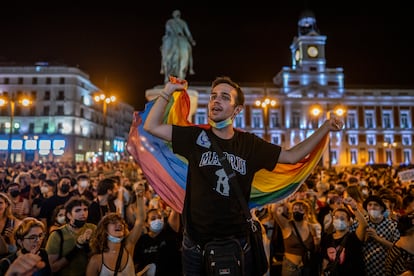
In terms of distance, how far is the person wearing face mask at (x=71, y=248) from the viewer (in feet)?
14.3

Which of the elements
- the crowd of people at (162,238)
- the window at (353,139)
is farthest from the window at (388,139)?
the crowd of people at (162,238)

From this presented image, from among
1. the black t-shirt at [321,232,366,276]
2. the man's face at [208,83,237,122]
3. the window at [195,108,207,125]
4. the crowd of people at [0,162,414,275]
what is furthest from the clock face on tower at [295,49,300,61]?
the man's face at [208,83,237,122]

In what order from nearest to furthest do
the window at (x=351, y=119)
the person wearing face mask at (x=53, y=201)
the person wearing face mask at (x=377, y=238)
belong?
1. the person wearing face mask at (x=377, y=238)
2. the person wearing face mask at (x=53, y=201)
3. the window at (x=351, y=119)

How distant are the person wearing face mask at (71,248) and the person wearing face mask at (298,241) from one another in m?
2.77

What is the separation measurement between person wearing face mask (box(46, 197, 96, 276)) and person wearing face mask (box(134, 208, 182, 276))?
2.82ft

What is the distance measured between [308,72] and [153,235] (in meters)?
66.2

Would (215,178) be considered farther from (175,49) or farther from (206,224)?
(175,49)

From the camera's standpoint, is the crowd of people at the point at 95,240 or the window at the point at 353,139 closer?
the crowd of people at the point at 95,240

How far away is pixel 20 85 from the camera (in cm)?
6225

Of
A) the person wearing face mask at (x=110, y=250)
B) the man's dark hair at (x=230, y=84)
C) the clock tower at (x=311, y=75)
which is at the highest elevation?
the clock tower at (x=311, y=75)

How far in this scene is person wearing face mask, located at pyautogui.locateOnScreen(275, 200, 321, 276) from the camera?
215 inches

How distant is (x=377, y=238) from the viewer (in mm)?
4426

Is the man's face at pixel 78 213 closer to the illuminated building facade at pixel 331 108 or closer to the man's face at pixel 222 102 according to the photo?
the man's face at pixel 222 102

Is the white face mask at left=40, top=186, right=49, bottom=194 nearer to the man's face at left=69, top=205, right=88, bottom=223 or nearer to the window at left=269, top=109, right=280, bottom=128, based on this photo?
the man's face at left=69, top=205, right=88, bottom=223
